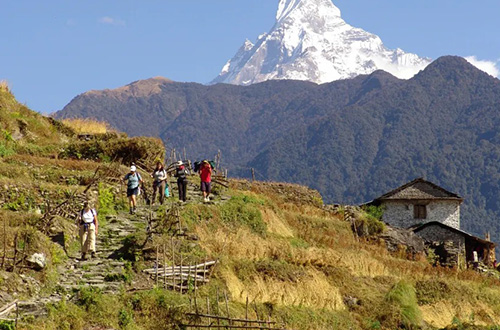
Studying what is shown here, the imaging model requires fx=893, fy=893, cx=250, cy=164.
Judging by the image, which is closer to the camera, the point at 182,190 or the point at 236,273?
the point at 236,273

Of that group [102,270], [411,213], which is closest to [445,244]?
[411,213]

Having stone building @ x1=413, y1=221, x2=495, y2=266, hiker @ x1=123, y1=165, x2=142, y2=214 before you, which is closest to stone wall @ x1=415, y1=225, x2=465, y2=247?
stone building @ x1=413, y1=221, x2=495, y2=266

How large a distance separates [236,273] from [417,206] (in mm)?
42174

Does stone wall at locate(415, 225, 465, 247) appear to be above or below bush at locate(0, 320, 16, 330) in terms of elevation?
above

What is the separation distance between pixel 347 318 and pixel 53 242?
344 inches

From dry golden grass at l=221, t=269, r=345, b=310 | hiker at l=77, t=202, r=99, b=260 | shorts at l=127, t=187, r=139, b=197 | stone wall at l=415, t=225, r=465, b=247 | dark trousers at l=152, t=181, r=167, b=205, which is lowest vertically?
dry golden grass at l=221, t=269, r=345, b=310

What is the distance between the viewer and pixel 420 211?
66.2m

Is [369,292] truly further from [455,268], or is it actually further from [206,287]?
[455,268]

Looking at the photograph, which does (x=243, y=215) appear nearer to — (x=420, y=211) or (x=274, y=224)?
(x=274, y=224)

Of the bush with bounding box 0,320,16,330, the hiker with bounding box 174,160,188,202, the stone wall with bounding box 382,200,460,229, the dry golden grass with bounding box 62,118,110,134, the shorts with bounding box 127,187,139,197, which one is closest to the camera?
the bush with bounding box 0,320,16,330

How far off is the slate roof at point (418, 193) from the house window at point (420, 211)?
798 millimetres

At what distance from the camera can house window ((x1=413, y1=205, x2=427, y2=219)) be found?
66.0m

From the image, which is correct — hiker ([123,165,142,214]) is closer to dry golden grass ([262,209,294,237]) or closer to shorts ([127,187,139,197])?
shorts ([127,187,139,197])

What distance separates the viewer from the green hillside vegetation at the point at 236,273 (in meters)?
20.8
